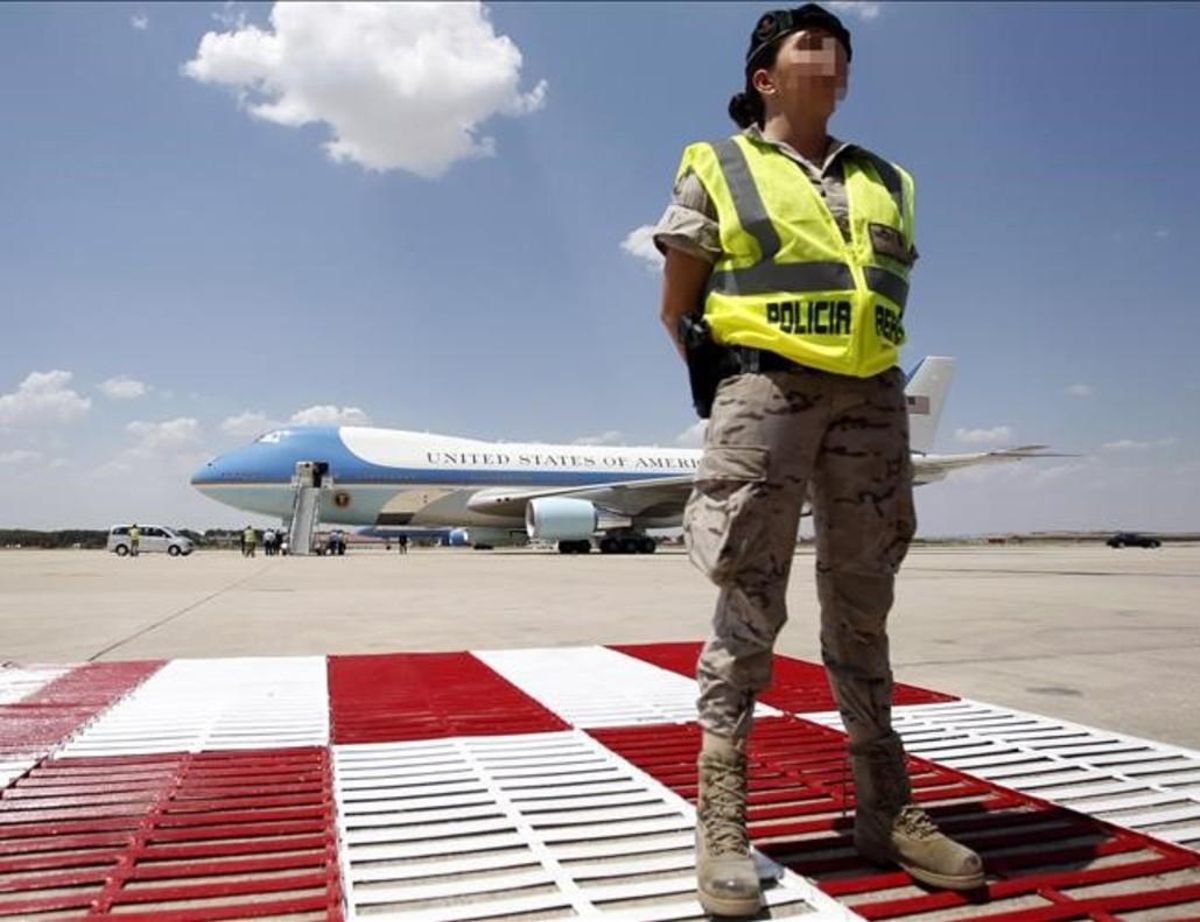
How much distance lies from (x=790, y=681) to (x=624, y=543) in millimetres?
24415

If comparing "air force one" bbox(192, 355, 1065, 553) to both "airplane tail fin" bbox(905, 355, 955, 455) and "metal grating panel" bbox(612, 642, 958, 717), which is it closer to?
"airplane tail fin" bbox(905, 355, 955, 455)

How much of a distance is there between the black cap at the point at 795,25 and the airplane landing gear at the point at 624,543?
2632 cm

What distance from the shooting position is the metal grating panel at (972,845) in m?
1.68

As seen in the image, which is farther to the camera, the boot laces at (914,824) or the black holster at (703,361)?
the black holster at (703,361)

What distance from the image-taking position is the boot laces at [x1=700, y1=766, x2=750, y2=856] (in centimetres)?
177

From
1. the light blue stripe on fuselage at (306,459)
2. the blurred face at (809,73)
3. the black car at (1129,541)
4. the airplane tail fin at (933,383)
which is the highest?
the airplane tail fin at (933,383)

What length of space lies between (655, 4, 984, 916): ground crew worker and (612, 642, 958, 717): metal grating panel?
911 mm

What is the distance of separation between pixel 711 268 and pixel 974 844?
1.51 meters

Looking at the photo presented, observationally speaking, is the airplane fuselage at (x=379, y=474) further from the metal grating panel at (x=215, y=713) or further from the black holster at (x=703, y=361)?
the black holster at (x=703, y=361)

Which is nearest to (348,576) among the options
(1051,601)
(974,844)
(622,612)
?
(622,612)

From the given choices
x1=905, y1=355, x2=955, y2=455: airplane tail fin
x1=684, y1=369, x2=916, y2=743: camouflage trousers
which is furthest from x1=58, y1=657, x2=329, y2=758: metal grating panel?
x1=905, y1=355, x2=955, y2=455: airplane tail fin

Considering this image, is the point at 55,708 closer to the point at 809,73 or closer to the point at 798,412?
the point at 798,412

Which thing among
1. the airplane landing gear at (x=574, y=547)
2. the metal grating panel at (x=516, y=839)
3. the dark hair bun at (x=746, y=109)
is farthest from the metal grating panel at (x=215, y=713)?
the airplane landing gear at (x=574, y=547)

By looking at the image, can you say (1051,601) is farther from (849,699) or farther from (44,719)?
(44,719)
